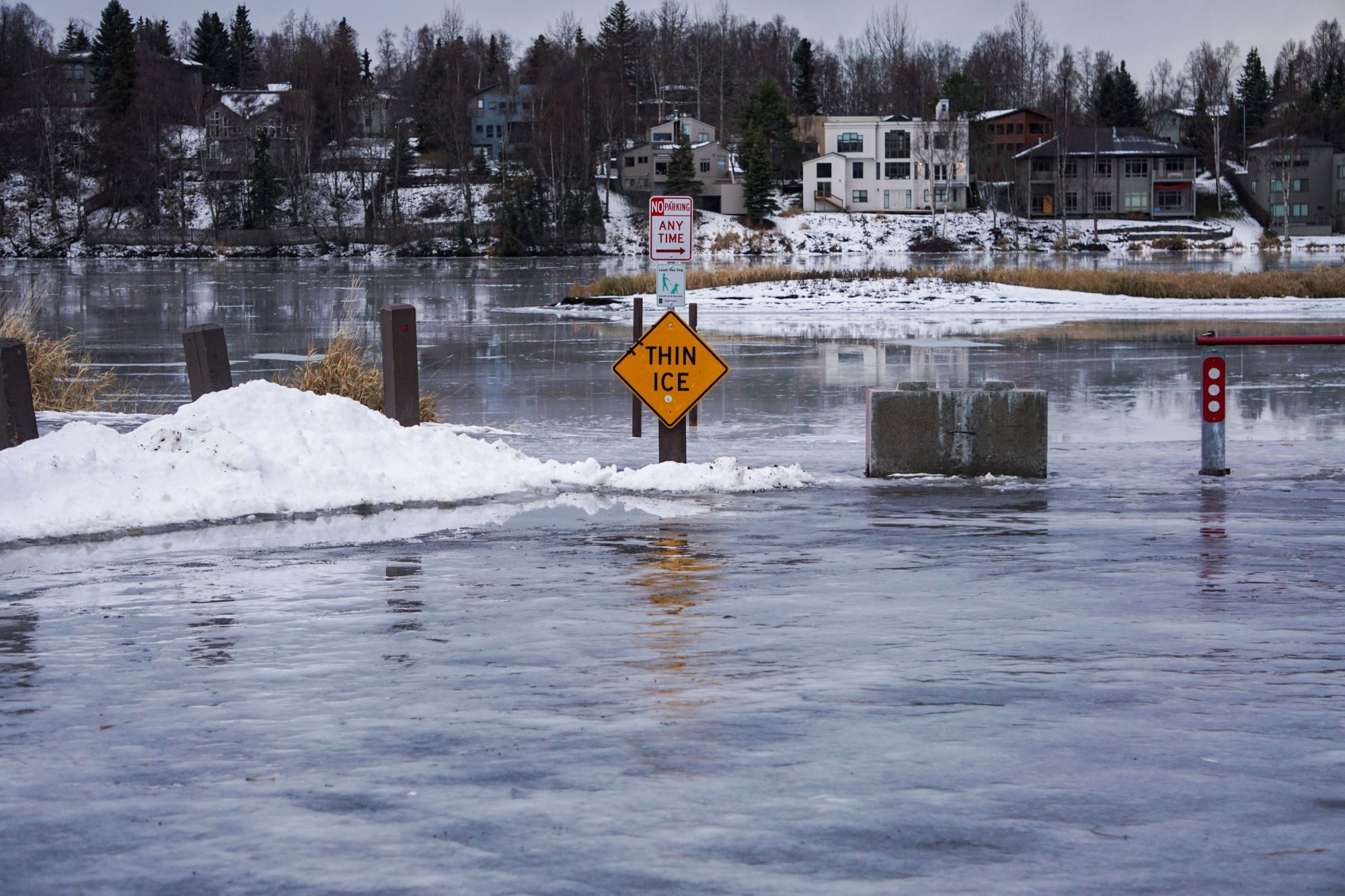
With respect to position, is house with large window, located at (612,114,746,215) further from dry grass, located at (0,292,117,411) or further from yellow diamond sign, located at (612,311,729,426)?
yellow diamond sign, located at (612,311,729,426)

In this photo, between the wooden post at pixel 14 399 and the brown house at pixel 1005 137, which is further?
the brown house at pixel 1005 137

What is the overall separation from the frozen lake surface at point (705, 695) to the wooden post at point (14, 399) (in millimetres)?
2338

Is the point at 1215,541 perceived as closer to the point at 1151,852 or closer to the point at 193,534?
the point at 1151,852

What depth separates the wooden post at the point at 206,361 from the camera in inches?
538

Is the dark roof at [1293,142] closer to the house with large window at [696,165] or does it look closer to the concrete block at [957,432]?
the house with large window at [696,165]

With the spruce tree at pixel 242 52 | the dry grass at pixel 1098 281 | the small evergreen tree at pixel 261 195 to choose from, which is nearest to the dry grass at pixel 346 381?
the dry grass at pixel 1098 281

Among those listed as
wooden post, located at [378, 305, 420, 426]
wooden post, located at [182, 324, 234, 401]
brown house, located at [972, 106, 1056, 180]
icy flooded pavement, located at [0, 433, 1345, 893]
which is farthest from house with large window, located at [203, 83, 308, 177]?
icy flooded pavement, located at [0, 433, 1345, 893]

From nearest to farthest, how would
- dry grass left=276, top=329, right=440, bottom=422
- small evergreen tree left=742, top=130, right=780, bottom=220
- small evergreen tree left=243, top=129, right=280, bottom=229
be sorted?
dry grass left=276, top=329, right=440, bottom=422 → small evergreen tree left=742, top=130, right=780, bottom=220 → small evergreen tree left=243, top=129, right=280, bottom=229

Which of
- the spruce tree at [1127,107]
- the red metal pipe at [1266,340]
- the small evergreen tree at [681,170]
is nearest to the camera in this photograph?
the red metal pipe at [1266,340]

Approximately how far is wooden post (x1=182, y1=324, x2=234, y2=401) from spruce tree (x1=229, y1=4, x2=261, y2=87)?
17468 centimetres

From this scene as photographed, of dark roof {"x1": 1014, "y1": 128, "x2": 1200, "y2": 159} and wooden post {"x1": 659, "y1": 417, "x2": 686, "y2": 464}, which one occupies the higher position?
dark roof {"x1": 1014, "y1": 128, "x2": 1200, "y2": 159}

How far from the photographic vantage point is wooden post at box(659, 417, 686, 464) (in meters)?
12.9

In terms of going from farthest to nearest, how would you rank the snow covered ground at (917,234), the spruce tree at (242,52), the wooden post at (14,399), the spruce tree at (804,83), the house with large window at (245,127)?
the spruce tree at (242,52) → the spruce tree at (804,83) → the house with large window at (245,127) → the snow covered ground at (917,234) → the wooden post at (14,399)

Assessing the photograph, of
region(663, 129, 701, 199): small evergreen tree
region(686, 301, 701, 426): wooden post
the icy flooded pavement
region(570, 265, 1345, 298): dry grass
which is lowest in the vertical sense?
the icy flooded pavement
